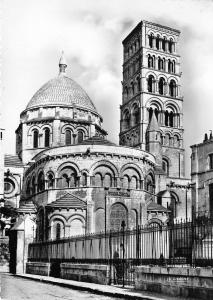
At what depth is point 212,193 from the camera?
46219mm

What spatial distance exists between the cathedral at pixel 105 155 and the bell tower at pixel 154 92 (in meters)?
0.13

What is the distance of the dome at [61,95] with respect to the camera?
63697 mm

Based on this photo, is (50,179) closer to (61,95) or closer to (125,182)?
(125,182)

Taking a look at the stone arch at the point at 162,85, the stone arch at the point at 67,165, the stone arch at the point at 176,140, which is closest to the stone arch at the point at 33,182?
the stone arch at the point at 67,165

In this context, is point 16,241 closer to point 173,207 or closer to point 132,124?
point 173,207

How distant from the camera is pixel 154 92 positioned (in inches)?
2697

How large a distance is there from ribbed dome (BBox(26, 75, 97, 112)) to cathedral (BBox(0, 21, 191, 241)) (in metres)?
0.12

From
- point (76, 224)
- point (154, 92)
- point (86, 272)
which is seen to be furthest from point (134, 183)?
point (86, 272)

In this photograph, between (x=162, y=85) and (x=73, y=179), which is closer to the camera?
(x=73, y=179)

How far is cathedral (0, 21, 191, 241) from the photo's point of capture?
45.5 metres

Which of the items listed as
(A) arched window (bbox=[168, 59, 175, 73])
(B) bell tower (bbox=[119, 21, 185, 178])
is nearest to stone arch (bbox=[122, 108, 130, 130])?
(B) bell tower (bbox=[119, 21, 185, 178])

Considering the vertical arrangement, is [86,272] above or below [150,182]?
below

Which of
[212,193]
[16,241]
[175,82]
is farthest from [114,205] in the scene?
[175,82]

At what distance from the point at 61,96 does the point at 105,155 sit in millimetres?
20508
